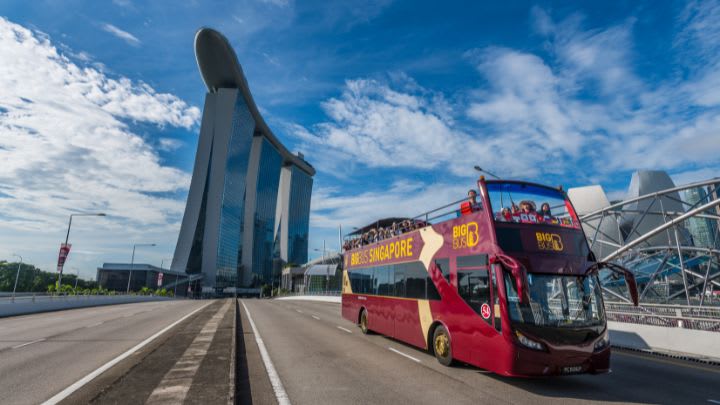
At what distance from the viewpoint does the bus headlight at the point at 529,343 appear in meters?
6.84

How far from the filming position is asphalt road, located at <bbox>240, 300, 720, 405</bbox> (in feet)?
21.7

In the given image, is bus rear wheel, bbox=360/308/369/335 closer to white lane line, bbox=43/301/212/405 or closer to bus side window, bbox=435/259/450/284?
bus side window, bbox=435/259/450/284

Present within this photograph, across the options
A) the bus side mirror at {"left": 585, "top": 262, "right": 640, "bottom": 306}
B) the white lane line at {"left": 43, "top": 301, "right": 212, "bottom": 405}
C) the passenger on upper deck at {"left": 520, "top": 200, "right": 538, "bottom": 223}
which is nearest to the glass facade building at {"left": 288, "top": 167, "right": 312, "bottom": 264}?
the white lane line at {"left": 43, "top": 301, "right": 212, "bottom": 405}

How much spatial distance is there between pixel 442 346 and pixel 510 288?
294cm

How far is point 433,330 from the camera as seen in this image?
9.93 meters

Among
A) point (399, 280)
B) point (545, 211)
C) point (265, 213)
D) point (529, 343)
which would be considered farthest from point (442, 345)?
point (265, 213)

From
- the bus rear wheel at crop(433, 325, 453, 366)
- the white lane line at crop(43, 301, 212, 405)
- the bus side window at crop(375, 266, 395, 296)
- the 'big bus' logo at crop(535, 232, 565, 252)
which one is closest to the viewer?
the white lane line at crop(43, 301, 212, 405)

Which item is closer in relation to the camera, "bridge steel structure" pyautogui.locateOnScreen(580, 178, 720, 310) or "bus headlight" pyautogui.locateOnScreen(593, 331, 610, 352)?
"bus headlight" pyautogui.locateOnScreen(593, 331, 610, 352)

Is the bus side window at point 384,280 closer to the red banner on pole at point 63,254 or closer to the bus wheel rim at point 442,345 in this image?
the bus wheel rim at point 442,345

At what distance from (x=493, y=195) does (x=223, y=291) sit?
13090 cm

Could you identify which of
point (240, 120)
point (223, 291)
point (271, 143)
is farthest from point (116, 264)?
point (271, 143)

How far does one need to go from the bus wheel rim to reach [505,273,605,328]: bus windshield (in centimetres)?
256

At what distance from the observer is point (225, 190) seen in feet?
398

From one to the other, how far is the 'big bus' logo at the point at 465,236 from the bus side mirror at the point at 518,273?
1196mm
